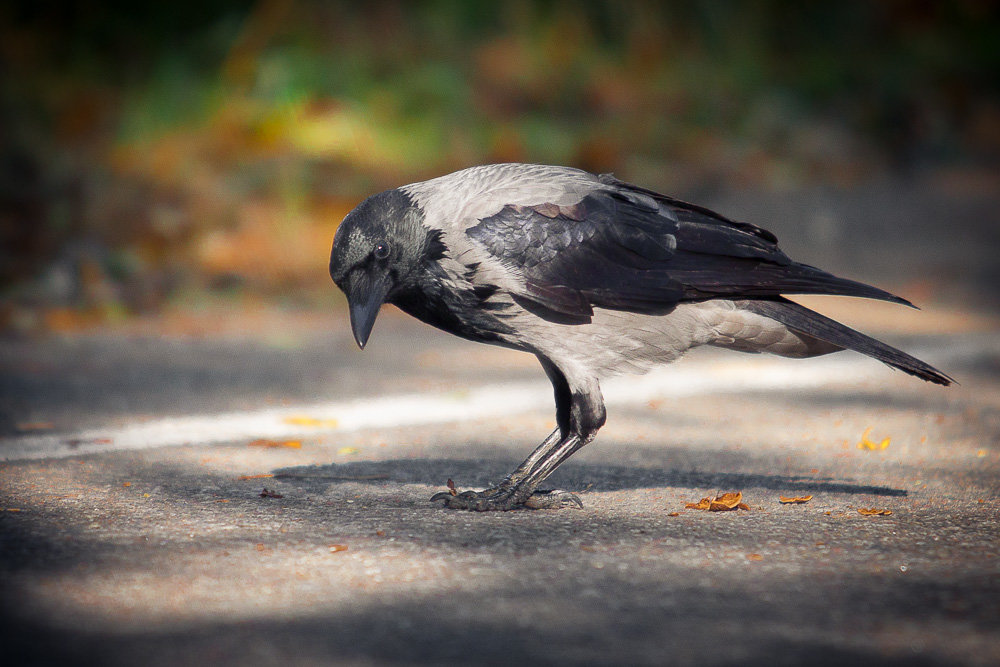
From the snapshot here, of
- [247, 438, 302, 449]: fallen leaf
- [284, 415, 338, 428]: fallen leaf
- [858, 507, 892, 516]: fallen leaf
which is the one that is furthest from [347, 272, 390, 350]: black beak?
[858, 507, 892, 516]: fallen leaf

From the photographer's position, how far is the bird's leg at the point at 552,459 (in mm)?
3723

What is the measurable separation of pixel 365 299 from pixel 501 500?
813 mm

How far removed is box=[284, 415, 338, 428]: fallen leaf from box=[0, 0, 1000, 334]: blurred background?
3.35 meters

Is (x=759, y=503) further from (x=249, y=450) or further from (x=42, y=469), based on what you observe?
(x=42, y=469)

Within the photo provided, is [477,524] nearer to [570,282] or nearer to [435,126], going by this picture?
[570,282]

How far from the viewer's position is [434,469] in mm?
4289

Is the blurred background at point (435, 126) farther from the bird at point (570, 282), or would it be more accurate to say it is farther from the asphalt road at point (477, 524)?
the bird at point (570, 282)

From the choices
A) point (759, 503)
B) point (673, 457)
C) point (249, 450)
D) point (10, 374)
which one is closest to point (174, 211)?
point (10, 374)

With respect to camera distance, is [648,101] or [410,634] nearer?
[410,634]

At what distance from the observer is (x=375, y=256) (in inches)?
145

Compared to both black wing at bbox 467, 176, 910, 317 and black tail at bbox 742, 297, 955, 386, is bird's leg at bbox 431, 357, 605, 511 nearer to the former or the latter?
black wing at bbox 467, 176, 910, 317

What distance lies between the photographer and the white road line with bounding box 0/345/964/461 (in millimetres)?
4668

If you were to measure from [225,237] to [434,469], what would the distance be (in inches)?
233

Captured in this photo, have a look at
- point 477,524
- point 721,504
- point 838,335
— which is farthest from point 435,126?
point 477,524
